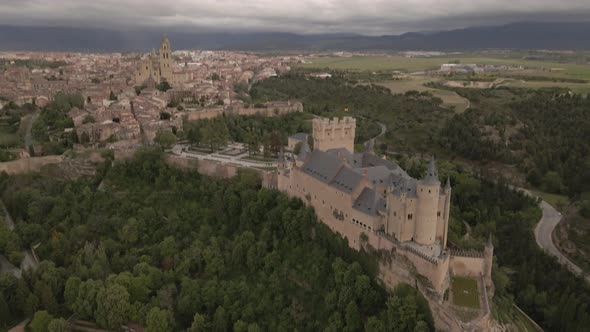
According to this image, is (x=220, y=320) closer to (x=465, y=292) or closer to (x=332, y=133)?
(x=465, y=292)

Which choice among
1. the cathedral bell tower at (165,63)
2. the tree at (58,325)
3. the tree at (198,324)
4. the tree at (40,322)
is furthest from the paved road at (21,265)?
the cathedral bell tower at (165,63)

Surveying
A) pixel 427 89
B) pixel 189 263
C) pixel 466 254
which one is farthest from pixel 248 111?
pixel 427 89

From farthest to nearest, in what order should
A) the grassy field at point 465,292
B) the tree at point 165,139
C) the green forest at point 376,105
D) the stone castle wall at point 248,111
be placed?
1. the green forest at point 376,105
2. the stone castle wall at point 248,111
3. the tree at point 165,139
4. the grassy field at point 465,292

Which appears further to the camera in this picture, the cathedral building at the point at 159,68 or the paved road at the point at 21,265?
the cathedral building at the point at 159,68

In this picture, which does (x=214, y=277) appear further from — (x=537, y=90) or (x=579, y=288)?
(x=537, y=90)

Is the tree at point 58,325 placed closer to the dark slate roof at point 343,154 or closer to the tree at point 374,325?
the tree at point 374,325

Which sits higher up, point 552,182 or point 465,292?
point 465,292

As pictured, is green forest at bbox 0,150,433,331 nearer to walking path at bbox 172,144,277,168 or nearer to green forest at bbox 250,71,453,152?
walking path at bbox 172,144,277,168
